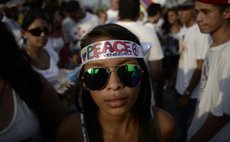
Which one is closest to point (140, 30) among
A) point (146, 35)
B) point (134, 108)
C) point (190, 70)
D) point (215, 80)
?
point (146, 35)

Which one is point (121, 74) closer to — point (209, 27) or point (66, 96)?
point (209, 27)

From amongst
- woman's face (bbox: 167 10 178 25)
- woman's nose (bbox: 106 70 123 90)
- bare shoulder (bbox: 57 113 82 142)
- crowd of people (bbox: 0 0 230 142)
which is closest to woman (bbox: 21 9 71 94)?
crowd of people (bbox: 0 0 230 142)

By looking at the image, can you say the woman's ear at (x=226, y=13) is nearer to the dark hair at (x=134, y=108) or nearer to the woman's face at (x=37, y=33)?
the dark hair at (x=134, y=108)

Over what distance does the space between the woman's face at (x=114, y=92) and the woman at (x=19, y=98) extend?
1.70 feet

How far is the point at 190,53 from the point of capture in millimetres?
3898

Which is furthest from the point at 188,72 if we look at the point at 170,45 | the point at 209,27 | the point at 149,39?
the point at 170,45

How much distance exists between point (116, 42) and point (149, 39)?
6.16ft

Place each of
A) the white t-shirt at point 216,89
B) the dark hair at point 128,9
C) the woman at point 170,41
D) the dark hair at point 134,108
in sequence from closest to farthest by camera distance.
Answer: the dark hair at point 134,108, the white t-shirt at point 216,89, the dark hair at point 128,9, the woman at point 170,41

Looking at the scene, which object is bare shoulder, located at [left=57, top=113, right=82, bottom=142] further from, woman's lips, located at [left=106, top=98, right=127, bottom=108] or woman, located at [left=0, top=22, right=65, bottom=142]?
woman's lips, located at [left=106, top=98, right=127, bottom=108]

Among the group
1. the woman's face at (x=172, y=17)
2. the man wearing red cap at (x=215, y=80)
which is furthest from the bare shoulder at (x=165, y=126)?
the woman's face at (x=172, y=17)

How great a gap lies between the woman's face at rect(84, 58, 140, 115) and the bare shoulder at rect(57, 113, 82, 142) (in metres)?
0.26

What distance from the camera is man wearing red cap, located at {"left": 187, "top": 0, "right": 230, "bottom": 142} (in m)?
2.33

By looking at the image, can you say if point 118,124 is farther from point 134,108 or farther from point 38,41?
point 38,41

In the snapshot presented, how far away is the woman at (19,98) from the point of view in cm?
190
